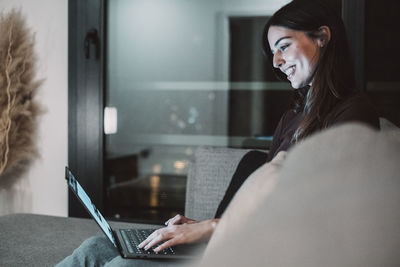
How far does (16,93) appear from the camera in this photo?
267 centimetres

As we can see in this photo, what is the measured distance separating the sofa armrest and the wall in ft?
3.28

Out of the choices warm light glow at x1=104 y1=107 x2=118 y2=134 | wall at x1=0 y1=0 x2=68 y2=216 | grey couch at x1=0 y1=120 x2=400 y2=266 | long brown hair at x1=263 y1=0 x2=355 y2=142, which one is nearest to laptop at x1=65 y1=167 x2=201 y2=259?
grey couch at x1=0 y1=120 x2=400 y2=266

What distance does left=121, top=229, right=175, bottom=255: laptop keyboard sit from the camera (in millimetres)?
1262

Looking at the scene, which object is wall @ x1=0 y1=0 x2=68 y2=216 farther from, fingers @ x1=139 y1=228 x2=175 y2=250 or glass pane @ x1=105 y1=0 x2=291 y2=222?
fingers @ x1=139 y1=228 x2=175 y2=250

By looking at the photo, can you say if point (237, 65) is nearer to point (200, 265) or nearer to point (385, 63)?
point (385, 63)

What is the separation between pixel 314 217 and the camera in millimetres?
656

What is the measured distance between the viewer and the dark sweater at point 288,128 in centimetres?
133

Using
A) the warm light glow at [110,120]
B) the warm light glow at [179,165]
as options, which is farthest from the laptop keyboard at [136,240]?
the warm light glow at [110,120]

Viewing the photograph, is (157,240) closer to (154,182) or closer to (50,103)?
(154,182)

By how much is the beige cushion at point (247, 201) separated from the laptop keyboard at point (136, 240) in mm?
570

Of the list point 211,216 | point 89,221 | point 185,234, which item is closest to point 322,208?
point 185,234

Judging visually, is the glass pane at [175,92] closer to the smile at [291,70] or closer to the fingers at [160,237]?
the smile at [291,70]

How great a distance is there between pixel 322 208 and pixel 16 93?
7.77ft

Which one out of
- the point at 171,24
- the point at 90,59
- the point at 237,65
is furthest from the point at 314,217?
the point at 90,59
